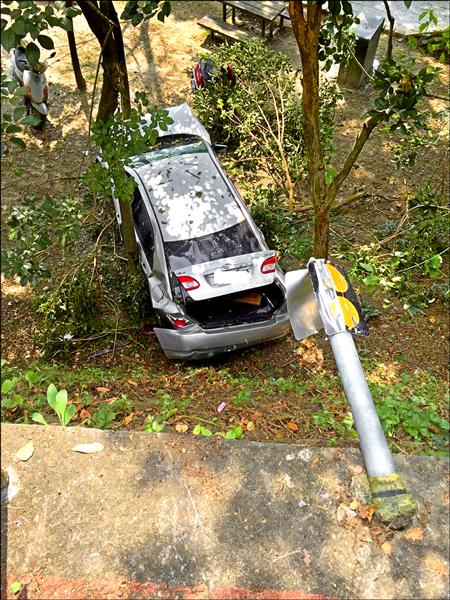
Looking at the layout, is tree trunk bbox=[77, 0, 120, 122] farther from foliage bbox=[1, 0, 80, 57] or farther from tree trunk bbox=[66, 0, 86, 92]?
tree trunk bbox=[66, 0, 86, 92]

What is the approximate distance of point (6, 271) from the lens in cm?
380

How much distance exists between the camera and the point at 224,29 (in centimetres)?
1043

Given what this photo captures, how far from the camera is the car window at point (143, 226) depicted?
564 cm

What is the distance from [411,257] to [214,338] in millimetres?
A: 2580

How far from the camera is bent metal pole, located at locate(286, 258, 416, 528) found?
7.35 ft

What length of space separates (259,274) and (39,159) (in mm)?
5013

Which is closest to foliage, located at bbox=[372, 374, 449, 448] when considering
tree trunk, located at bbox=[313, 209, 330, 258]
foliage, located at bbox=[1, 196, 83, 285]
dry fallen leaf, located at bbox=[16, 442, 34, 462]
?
tree trunk, located at bbox=[313, 209, 330, 258]

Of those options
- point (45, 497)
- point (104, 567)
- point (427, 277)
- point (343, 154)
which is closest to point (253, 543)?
point (104, 567)

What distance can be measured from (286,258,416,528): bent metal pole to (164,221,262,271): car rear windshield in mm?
2831

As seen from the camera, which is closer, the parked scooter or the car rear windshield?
the car rear windshield

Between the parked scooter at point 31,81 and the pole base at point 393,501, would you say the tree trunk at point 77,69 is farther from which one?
the pole base at point 393,501

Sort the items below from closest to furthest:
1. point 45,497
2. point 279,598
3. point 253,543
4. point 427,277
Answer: point 279,598, point 253,543, point 45,497, point 427,277

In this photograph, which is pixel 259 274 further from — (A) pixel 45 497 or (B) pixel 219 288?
(A) pixel 45 497

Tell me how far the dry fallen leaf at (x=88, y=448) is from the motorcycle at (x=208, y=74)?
6805 millimetres
